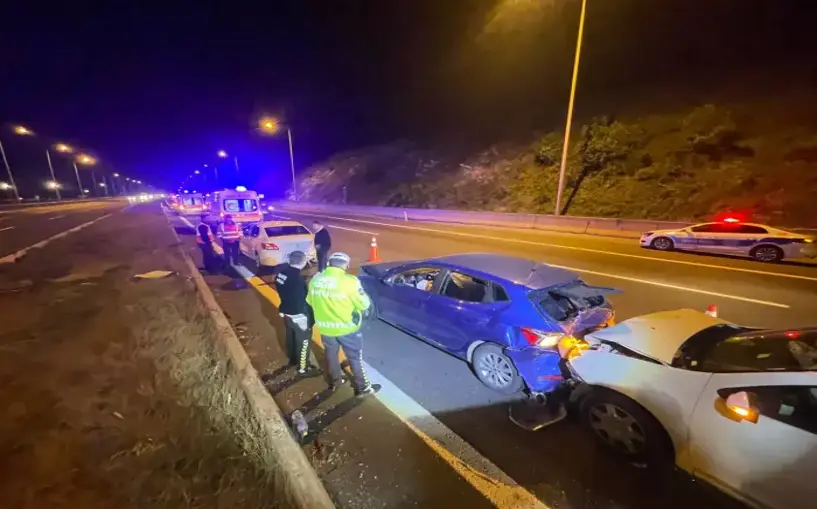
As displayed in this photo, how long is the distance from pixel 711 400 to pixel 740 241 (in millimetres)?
11862

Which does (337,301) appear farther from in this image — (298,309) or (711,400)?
(711,400)

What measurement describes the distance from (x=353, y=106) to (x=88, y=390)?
53.4m

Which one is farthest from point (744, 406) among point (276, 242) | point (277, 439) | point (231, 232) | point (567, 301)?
point (231, 232)

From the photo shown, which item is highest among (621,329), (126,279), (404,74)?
(404,74)

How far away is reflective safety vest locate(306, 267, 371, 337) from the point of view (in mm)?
3814

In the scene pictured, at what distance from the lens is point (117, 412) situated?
3.84 m

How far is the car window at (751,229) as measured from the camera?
10859 mm

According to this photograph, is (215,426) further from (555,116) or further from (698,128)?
(555,116)

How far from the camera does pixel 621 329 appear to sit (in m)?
3.61

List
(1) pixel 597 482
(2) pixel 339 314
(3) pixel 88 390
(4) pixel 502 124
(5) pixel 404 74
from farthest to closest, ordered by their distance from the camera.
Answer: (5) pixel 404 74 → (4) pixel 502 124 → (3) pixel 88 390 → (2) pixel 339 314 → (1) pixel 597 482

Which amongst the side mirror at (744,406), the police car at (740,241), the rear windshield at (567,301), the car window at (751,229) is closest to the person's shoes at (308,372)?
the rear windshield at (567,301)

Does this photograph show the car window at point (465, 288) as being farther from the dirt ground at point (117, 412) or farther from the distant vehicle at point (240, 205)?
the distant vehicle at point (240, 205)

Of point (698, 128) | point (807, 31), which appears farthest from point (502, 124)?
point (807, 31)

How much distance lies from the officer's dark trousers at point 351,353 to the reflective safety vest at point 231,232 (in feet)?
30.0
